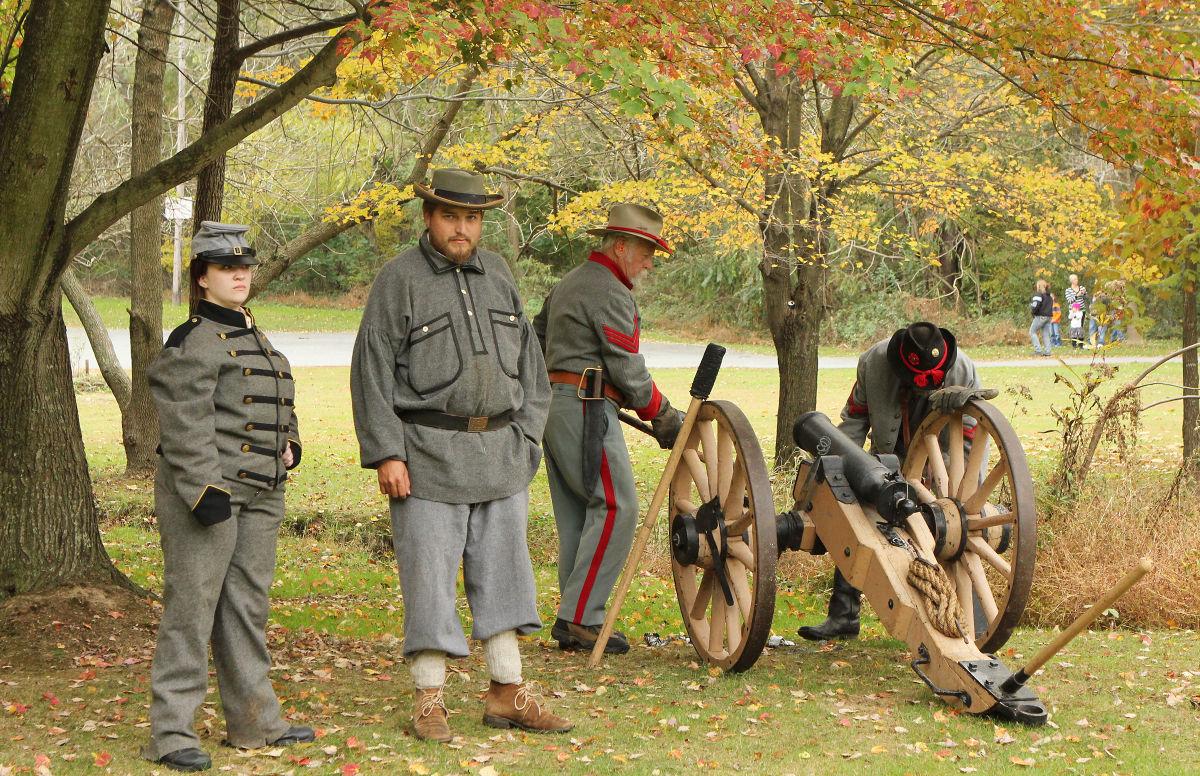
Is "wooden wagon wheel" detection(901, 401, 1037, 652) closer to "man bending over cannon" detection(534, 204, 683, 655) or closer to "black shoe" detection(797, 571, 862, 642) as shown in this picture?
"black shoe" detection(797, 571, 862, 642)

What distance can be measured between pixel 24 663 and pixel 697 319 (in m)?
29.9

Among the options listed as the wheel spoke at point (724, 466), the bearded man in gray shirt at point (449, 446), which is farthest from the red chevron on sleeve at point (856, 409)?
the bearded man in gray shirt at point (449, 446)

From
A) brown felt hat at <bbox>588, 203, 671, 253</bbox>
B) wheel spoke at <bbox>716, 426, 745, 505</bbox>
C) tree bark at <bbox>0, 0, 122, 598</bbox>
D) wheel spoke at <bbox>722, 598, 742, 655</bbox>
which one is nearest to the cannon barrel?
wheel spoke at <bbox>716, 426, 745, 505</bbox>

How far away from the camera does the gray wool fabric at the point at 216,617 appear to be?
411cm

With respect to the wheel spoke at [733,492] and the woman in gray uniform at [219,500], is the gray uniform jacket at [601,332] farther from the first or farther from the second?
the woman in gray uniform at [219,500]

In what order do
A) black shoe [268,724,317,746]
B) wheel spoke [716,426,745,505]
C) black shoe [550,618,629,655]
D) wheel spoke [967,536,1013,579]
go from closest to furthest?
black shoe [268,724,317,746], wheel spoke [967,536,1013,579], wheel spoke [716,426,745,505], black shoe [550,618,629,655]

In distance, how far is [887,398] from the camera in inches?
244

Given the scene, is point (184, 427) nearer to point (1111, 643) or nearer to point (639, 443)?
point (1111, 643)

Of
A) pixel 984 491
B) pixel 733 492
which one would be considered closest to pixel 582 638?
pixel 733 492

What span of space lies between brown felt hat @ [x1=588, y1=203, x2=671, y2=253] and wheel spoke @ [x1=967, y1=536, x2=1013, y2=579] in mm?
1934

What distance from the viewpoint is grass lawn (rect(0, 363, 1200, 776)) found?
4.21m

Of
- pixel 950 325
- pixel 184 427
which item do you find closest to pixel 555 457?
pixel 184 427

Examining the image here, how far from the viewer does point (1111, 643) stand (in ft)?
19.8

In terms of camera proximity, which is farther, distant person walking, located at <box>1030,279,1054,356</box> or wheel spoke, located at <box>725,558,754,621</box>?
distant person walking, located at <box>1030,279,1054,356</box>
